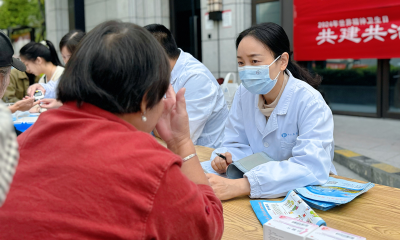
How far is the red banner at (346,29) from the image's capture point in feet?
16.8

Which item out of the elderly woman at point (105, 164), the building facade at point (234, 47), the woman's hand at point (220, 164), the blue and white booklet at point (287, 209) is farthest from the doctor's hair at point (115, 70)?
the building facade at point (234, 47)

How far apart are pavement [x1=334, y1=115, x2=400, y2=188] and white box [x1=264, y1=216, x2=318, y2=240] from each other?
2623mm

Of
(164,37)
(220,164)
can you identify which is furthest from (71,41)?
(220,164)

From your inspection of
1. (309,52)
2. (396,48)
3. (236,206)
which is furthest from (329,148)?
(309,52)

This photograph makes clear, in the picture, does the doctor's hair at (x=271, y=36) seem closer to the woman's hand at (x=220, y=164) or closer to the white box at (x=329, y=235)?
the woman's hand at (x=220, y=164)

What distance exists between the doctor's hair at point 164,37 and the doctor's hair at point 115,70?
1763 millimetres

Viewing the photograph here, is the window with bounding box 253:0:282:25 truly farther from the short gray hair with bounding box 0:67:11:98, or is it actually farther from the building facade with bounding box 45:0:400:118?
the short gray hair with bounding box 0:67:11:98

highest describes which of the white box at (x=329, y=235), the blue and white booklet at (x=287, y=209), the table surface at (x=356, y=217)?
the white box at (x=329, y=235)

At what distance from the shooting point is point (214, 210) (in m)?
0.99

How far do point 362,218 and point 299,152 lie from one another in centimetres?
40

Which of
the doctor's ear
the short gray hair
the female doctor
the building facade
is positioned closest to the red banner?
the building facade

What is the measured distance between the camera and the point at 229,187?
1.52 meters

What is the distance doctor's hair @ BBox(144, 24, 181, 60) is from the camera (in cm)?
269

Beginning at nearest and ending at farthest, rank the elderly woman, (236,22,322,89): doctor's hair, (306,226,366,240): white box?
the elderly woman
(306,226,366,240): white box
(236,22,322,89): doctor's hair
